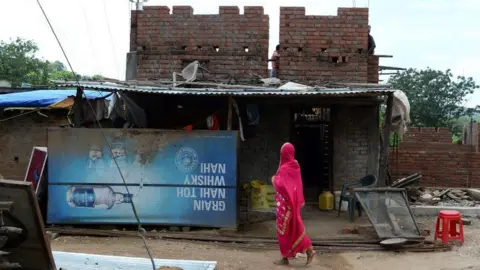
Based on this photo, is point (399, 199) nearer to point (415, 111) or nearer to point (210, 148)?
point (210, 148)

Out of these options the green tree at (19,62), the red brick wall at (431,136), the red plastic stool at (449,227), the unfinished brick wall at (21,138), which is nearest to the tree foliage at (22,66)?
the green tree at (19,62)

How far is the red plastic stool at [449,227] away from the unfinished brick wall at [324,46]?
396 cm

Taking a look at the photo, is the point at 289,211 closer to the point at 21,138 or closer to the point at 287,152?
the point at 287,152

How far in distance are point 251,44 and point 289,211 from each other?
5.44 m

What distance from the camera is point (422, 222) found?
9.86m

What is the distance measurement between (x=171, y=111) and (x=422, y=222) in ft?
17.5

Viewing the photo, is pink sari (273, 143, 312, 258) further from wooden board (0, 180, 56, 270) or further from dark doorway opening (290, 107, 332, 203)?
dark doorway opening (290, 107, 332, 203)

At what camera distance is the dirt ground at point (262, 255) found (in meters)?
6.77

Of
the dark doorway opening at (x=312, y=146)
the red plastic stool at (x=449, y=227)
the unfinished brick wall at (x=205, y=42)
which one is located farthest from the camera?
the dark doorway opening at (x=312, y=146)

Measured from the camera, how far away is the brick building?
11.1m

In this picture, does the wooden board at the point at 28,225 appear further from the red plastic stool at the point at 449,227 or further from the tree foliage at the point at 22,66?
the tree foliage at the point at 22,66

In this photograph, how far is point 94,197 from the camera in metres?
8.66

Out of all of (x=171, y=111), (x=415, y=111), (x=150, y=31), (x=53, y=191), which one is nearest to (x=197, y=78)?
(x=171, y=111)

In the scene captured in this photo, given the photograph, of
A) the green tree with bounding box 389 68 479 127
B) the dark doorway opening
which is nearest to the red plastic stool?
the dark doorway opening
